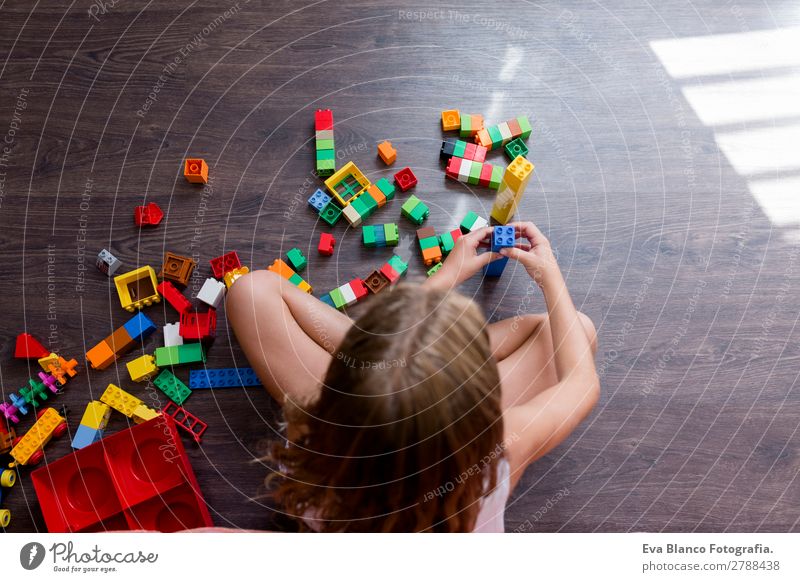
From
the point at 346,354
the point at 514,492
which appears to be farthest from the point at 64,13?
the point at 514,492

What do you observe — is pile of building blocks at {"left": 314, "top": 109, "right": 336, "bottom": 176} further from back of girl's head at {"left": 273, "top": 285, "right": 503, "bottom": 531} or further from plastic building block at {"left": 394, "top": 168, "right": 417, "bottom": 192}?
back of girl's head at {"left": 273, "top": 285, "right": 503, "bottom": 531}

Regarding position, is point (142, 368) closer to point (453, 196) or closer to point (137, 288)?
point (137, 288)

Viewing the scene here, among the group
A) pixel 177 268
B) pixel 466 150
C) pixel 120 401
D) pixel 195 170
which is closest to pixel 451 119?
pixel 466 150

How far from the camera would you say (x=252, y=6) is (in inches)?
50.1

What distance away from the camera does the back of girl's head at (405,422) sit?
0.74 m

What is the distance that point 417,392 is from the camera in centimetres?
72

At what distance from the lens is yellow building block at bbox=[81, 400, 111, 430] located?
1.09 metres

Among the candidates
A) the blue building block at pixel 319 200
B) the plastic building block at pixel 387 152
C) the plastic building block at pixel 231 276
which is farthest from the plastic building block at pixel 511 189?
the plastic building block at pixel 231 276

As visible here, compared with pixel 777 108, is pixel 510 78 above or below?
above

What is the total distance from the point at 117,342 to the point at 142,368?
0.07 m

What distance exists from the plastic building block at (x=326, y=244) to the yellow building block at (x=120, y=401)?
461mm

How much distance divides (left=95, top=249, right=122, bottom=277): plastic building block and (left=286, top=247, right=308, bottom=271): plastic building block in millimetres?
350

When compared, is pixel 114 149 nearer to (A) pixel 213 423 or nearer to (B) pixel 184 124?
(B) pixel 184 124
